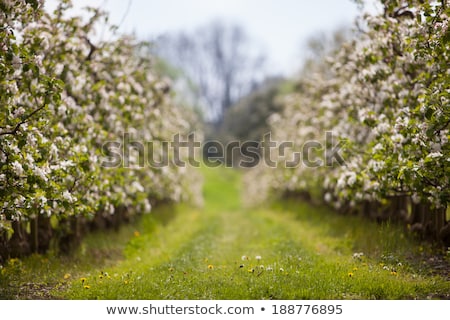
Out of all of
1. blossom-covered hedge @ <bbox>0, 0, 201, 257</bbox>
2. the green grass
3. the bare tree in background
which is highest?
the bare tree in background

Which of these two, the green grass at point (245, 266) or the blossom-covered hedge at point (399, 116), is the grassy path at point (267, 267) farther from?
the blossom-covered hedge at point (399, 116)

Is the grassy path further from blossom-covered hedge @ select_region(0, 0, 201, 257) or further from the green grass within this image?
blossom-covered hedge @ select_region(0, 0, 201, 257)

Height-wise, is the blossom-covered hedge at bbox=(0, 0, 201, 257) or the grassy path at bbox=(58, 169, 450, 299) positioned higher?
the blossom-covered hedge at bbox=(0, 0, 201, 257)

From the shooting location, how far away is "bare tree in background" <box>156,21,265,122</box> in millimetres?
68688

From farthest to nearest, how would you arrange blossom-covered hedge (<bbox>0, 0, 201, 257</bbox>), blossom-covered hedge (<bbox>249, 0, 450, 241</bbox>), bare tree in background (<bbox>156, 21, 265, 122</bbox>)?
1. bare tree in background (<bbox>156, 21, 265, 122</bbox>)
2. blossom-covered hedge (<bbox>249, 0, 450, 241</bbox>)
3. blossom-covered hedge (<bbox>0, 0, 201, 257</bbox>)

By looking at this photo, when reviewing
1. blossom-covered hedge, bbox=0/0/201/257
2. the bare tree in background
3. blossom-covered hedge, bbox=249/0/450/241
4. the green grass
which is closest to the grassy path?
the green grass

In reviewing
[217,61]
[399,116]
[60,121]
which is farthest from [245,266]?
[217,61]

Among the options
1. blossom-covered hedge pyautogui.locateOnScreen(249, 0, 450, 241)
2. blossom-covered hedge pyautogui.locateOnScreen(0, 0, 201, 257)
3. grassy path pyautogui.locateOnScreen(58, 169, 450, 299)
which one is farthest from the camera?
blossom-covered hedge pyautogui.locateOnScreen(249, 0, 450, 241)

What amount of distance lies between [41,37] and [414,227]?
10.5 meters

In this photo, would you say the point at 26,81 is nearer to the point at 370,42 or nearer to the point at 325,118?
the point at 370,42

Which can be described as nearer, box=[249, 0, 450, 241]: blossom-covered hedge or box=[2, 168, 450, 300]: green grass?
box=[2, 168, 450, 300]: green grass

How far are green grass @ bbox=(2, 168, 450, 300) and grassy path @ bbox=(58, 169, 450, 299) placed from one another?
0.07 ft

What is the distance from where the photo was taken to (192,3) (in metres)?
21.5

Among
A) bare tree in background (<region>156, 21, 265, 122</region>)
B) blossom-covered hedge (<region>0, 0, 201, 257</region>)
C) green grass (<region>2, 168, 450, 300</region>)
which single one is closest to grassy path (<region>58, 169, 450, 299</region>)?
green grass (<region>2, 168, 450, 300</region>)
